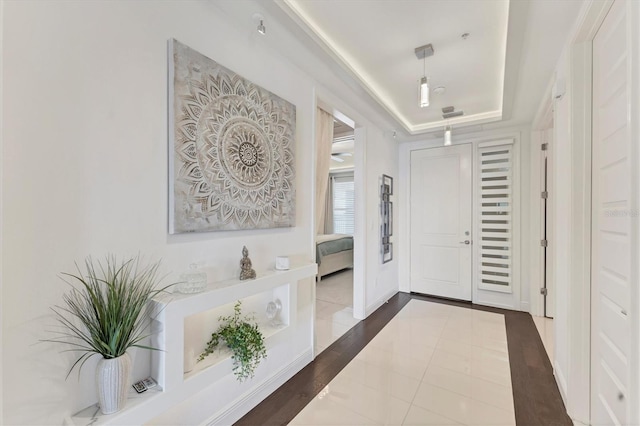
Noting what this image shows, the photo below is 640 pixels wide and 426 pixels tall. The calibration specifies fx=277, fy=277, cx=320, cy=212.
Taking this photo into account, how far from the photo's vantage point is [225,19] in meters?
1.72

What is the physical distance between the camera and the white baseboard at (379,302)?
142 inches

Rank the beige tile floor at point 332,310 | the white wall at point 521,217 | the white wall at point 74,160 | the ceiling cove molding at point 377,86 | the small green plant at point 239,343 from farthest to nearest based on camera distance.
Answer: the white wall at point 521,217
the beige tile floor at point 332,310
the ceiling cove molding at point 377,86
the small green plant at point 239,343
the white wall at point 74,160

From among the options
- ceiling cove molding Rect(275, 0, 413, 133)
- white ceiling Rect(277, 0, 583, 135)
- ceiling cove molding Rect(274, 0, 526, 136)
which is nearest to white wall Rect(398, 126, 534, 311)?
ceiling cove molding Rect(274, 0, 526, 136)

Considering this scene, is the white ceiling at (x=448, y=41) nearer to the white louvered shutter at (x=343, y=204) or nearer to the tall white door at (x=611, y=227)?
the tall white door at (x=611, y=227)

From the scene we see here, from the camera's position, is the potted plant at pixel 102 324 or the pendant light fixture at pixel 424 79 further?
the pendant light fixture at pixel 424 79

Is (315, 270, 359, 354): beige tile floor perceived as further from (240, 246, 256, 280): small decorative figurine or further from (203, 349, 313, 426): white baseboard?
(240, 246, 256, 280): small decorative figurine

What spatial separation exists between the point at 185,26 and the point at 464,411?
2.94 metres

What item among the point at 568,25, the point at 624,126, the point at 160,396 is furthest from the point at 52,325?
the point at 568,25

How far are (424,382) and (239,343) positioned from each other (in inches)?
60.3

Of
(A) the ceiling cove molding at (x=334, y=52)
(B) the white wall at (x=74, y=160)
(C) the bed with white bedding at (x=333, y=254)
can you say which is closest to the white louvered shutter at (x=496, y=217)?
(A) the ceiling cove molding at (x=334, y=52)

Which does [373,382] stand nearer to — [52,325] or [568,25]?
[52,325]

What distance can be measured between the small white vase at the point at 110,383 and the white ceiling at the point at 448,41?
2.00m

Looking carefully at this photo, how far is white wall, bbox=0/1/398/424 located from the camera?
0.97 m

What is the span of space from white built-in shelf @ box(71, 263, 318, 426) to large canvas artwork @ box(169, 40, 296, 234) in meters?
0.35
